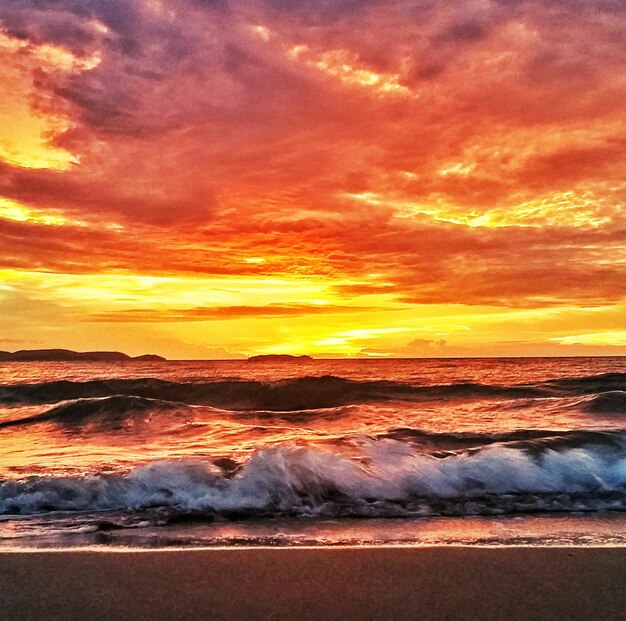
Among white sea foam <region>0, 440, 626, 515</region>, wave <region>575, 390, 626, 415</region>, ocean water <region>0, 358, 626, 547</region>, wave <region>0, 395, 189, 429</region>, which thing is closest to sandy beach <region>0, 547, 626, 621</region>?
ocean water <region>0, 358, 626, 547</region>

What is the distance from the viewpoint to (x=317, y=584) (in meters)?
3.95

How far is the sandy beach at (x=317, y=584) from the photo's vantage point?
354 centimetres

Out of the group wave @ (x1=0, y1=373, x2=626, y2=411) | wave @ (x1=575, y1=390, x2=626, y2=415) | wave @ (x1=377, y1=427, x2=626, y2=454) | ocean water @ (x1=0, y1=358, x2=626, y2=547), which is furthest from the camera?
wave @ (x1=0, y1=373, x2=626, y2=411)

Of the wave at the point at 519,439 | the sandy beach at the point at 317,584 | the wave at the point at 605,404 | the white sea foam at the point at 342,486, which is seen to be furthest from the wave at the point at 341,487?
the wave at the point at 605,404

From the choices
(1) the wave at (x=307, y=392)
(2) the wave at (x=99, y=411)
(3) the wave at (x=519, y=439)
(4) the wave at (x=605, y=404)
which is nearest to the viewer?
(3) the wave at (x=519, y=439)

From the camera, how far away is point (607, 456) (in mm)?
8820

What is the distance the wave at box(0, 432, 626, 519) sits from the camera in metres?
6.48

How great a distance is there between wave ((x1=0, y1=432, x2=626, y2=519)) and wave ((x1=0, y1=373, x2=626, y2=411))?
49.0ft

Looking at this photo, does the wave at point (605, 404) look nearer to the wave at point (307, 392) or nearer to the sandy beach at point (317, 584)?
the wave at point (307, 392)

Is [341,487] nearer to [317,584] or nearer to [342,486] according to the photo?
[342,486]

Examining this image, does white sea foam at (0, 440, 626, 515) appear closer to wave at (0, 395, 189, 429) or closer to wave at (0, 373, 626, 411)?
wave at (0, 395, 189, 429)

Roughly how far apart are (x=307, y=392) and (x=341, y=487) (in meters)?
18.8

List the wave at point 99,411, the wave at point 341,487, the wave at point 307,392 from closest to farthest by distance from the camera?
1. the wave at point 341,487
2. the wave at point 99,411
3. the wave at point 307,392

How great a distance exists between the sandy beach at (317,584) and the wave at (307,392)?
18183 millimetres
